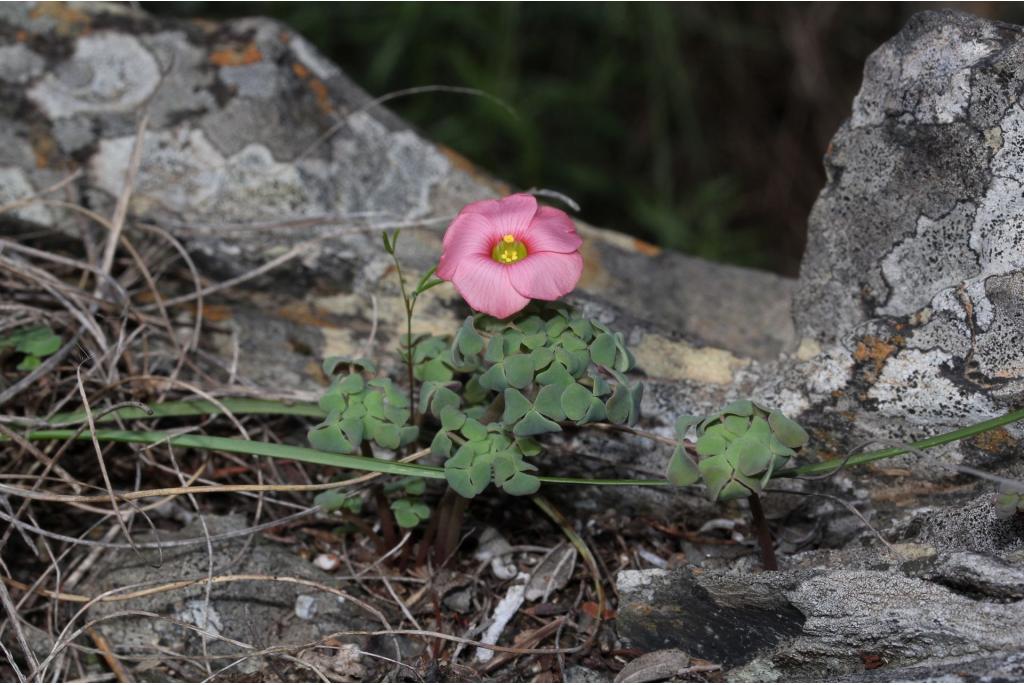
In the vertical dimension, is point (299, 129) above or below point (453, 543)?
above

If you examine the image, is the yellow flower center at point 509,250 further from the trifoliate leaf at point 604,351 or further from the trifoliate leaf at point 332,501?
the trifoliate leaf at point 332,501

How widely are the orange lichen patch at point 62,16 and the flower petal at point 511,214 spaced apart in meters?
1.17

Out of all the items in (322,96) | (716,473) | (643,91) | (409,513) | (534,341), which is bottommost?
(409,513)

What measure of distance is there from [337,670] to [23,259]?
1.05 m

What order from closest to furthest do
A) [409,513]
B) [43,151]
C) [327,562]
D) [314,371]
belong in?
[409,513] → [327,562] → [314,371] → [43,151]

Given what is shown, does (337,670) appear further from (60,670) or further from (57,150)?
(57,150)

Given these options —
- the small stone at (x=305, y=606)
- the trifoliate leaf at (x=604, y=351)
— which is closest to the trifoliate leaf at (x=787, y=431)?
the trifoliate leaf at (x=604, y=351)

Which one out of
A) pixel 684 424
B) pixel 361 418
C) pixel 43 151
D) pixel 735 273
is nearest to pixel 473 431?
pixel 361 418

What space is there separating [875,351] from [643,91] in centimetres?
271

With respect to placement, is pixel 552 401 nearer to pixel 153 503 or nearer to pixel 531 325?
pixel 531 325

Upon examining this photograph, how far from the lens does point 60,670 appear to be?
160cm

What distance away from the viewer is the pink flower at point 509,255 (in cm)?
151

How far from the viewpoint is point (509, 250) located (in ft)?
5.13

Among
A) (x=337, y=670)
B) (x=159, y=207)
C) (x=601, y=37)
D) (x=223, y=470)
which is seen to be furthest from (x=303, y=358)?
(x=601, y=37)
